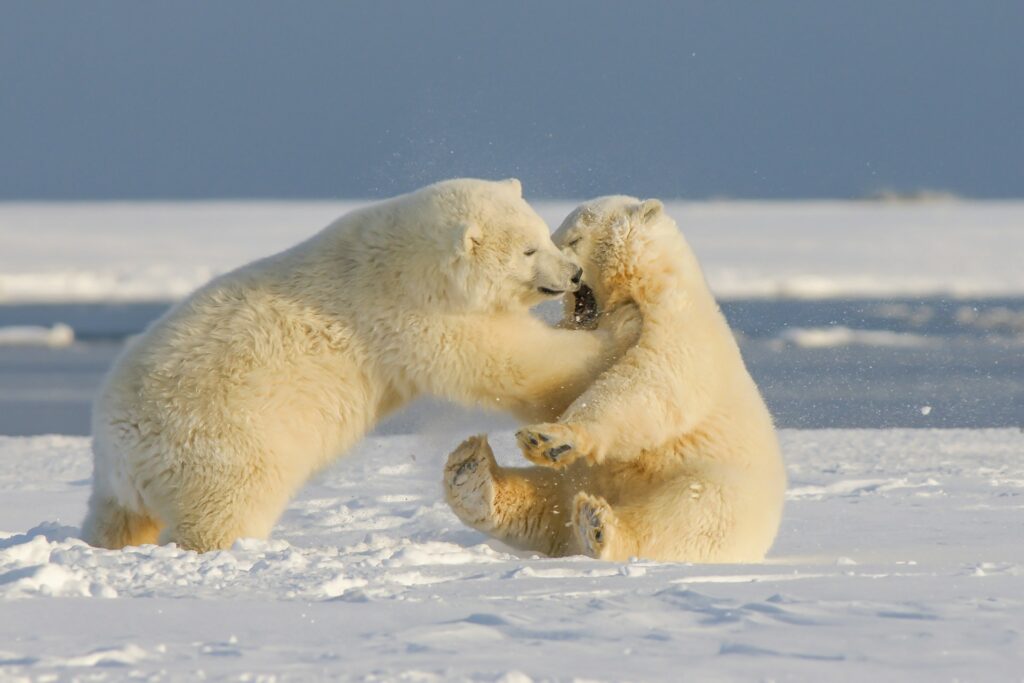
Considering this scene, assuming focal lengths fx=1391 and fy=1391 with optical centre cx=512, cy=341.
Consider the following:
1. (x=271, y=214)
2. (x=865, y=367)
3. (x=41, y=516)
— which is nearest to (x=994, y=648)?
(x=41, y=516)

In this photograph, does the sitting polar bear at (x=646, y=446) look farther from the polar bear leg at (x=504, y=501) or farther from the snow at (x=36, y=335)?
the snow at (x=36, y=335)

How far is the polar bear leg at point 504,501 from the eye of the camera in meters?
4.09

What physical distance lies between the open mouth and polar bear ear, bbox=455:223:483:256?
46 centimetres

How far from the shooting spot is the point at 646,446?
389 cm

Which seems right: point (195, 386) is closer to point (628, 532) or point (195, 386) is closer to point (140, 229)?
point (628, 532)

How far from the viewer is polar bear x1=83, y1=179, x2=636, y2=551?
3.76 metres

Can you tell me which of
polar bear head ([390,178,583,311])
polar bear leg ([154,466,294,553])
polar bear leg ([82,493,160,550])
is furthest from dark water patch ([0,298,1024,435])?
polar bear leg ([82,493,160,550])

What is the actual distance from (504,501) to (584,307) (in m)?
0.67

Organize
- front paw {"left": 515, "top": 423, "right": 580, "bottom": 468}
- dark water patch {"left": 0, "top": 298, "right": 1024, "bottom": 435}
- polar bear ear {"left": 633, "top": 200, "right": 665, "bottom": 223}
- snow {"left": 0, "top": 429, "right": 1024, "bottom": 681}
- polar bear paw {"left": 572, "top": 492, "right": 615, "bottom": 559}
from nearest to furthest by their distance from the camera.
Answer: snow {"left": 0, "top": 429, "right": 1024, "bottom": 681}, front paw {"left": 515, "top": 423, "right": 580, "bottom": 468}, polar bear paw {"left": 572, "top": 492, "right": 615, "bottom": 559}, polar bear ear {"left": 633, "top": 200, "right": 665, "bottom": 223}, dark water patch {"left": 0, "top": 298, "right": 1024, "bottom": 435}

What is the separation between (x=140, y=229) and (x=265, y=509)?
28939mm

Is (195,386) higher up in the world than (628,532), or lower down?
higher up

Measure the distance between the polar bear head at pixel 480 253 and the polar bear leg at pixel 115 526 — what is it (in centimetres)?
104

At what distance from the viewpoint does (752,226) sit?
32156mm

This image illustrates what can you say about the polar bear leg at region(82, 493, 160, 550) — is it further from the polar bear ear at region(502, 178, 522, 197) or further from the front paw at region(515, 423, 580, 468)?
the polar bear ear at region(502, 178, 522, 197)
